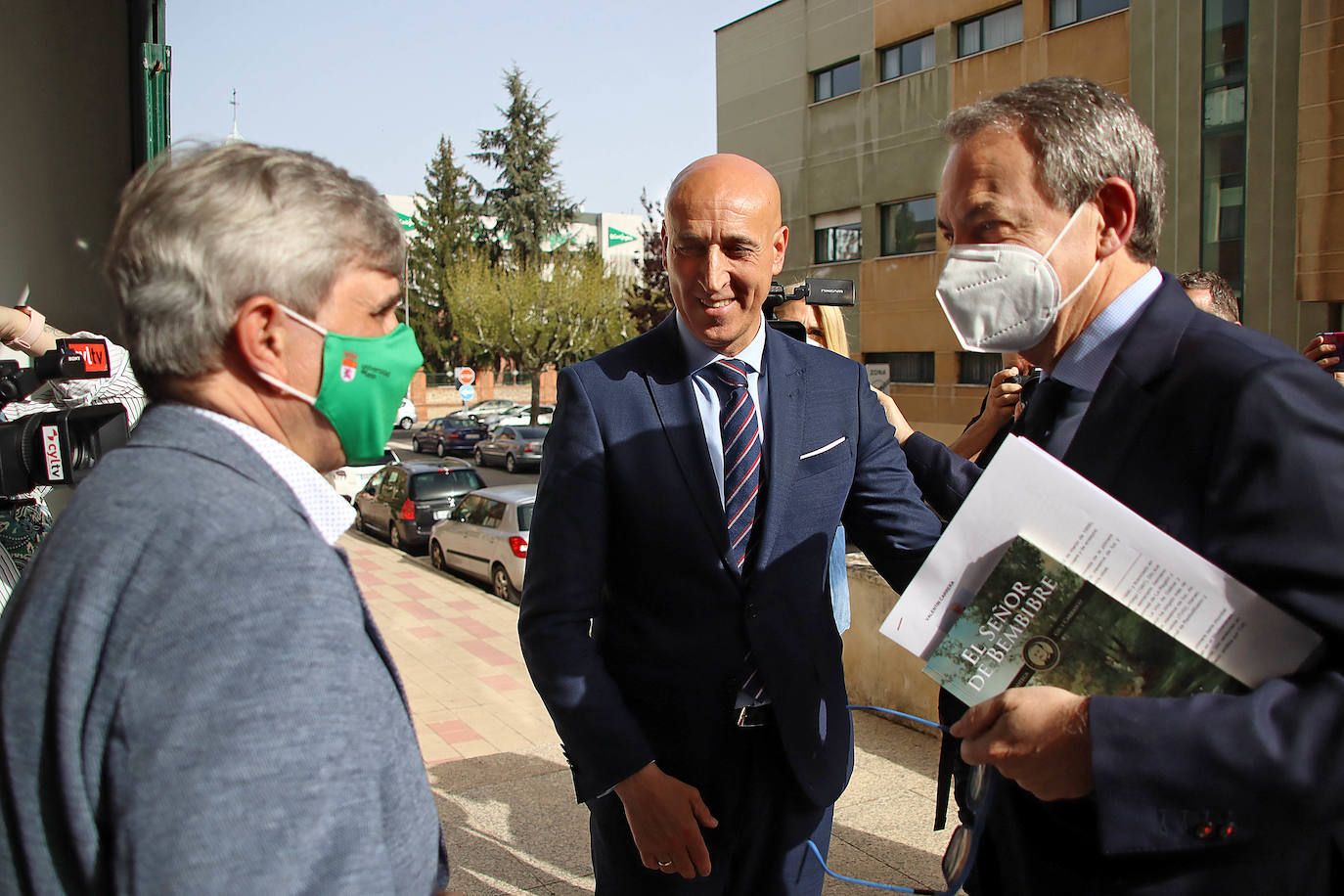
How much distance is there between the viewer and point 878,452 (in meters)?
2.36

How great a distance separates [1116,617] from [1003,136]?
2.79ft

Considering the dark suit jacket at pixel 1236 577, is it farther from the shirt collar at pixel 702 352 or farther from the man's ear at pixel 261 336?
the man's ear at pixel 261 336

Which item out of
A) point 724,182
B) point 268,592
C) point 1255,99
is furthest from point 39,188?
point 1255,99

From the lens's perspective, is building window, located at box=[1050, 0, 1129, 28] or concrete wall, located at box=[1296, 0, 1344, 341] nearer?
concrete wall, located at box=[1296, 0, 1344, 341]

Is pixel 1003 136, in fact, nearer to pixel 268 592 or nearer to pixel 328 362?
pixel 328 362

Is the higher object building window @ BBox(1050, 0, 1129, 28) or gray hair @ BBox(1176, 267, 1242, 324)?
building window @ BBox(1050, 0, 1129, 28)

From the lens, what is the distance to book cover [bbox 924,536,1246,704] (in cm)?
132

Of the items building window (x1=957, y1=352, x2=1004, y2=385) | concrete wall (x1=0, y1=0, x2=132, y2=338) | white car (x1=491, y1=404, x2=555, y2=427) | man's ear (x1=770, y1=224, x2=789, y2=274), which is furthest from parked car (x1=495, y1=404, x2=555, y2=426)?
man's ear (x1=770, y1=224, x2=789, y2=274)

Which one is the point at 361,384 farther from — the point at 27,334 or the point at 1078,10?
the point at 1078,10

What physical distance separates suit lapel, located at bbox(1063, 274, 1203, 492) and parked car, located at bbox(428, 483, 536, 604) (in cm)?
1041

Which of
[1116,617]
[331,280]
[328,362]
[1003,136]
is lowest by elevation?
[1116,617]

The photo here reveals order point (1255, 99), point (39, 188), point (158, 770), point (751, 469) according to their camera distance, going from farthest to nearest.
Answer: point (1255, 99)
point (39, 188)
point (751, 469)
point (158, 770)

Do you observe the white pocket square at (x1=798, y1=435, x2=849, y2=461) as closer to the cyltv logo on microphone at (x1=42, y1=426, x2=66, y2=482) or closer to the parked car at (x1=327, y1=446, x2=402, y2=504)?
the parked car at (x1=327, y1=446, x2=402, y2=504)

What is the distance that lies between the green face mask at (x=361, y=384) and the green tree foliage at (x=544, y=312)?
3982cm
